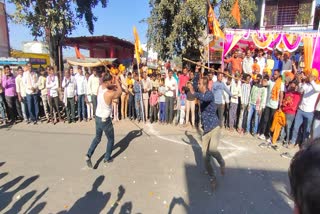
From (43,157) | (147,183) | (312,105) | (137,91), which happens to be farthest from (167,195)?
(137,91)

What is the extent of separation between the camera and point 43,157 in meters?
5.80

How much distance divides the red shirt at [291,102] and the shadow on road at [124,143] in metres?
4.29

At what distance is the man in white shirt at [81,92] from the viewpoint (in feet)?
29.2

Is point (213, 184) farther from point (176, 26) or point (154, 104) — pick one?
point (176, 26)

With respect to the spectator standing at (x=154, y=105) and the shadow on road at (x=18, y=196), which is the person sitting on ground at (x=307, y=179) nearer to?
the shadow on road at (x=18, y=196)

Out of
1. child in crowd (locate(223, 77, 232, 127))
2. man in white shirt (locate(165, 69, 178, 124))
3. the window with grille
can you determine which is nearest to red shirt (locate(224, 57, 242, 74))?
child in crowd (locate(223, 77, 232, 127))

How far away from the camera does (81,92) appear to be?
8953mm

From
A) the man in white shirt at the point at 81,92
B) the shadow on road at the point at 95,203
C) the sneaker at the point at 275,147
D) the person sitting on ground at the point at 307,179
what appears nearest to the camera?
the person sitting on ground at the point at 307,179

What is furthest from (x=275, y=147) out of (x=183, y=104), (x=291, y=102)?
(x=183, y=104)

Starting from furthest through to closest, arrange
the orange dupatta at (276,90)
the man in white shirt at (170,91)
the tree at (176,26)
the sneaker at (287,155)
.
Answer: the tree at (176,26), the man in white shirt at (170,91), the orange dupatta at (276,90), the sneaker at (287,155)

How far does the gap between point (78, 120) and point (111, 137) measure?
168 inches

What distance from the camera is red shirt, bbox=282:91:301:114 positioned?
6.84 meters

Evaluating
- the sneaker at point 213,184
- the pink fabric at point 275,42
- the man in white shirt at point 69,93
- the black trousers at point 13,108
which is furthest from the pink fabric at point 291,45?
the black trousers at point 13,108

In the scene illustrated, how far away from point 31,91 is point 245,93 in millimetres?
7173
